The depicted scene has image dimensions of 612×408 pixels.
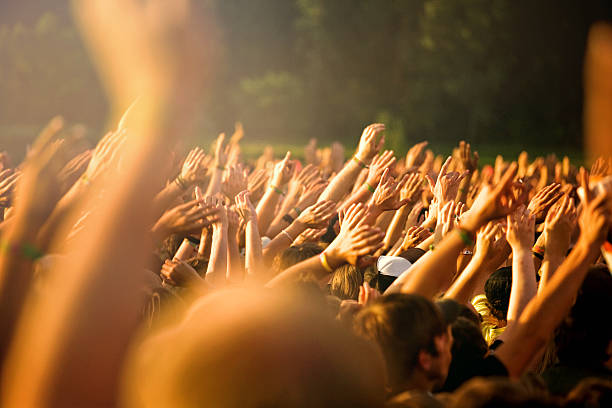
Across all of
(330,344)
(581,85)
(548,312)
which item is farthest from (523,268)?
(581,85)

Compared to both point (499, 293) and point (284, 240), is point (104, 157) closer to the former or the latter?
point (284, 240)

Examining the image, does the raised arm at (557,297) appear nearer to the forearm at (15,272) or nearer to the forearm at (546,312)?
the forearm at (546,312)

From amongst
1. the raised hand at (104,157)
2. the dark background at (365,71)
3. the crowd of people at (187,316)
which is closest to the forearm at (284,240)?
the raised hand at (104,157)

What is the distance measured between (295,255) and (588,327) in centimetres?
164

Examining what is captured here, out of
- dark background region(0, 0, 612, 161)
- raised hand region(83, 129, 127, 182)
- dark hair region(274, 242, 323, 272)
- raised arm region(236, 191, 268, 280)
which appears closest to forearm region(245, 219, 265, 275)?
raised arm region(236, 191, 268, 280)

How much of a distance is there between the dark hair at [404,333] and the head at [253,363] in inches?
32.2

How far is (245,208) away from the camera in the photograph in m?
4.37

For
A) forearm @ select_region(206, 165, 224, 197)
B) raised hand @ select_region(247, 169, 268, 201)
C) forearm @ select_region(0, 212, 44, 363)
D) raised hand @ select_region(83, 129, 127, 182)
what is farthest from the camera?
raised hand @ select_region(247, 169, 268, 201)

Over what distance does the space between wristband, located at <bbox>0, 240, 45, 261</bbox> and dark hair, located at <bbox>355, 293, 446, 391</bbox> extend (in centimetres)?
101

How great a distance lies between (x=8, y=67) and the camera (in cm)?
3694

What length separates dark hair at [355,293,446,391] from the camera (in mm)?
2297

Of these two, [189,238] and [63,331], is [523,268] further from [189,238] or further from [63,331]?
[189,238]

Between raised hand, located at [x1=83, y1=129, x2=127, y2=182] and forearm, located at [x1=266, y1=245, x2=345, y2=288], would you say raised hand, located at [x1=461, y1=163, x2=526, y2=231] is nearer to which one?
forearm, located at [x1=266, y1=245, x2=345, y2=288]

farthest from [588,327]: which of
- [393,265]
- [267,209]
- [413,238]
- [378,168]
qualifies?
[267,209]
